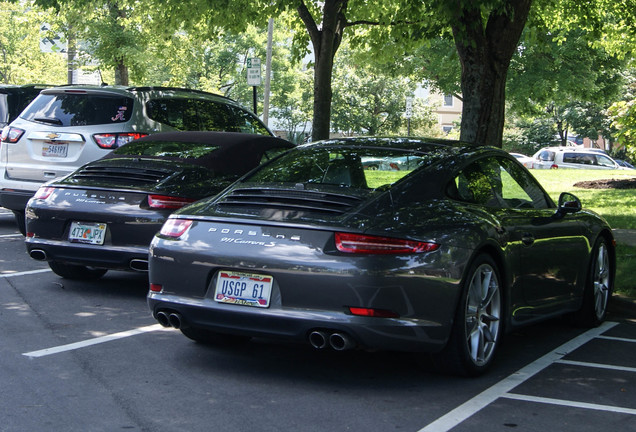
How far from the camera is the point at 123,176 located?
8109 mm

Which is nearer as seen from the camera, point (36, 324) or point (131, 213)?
point (36, 324)

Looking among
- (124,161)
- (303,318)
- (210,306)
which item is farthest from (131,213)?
(303,318)

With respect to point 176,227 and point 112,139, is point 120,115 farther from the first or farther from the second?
point 176,227

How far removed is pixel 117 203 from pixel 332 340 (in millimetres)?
3239

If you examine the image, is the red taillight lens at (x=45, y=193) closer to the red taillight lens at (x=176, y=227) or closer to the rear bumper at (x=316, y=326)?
the red taillight lens at (x=176, y=227)

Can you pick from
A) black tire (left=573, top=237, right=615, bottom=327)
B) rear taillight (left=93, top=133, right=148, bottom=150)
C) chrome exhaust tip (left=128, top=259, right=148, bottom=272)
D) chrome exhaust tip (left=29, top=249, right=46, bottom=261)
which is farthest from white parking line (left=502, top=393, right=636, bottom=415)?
rear taillight (left=93, top=133, right=148, bottom=150)

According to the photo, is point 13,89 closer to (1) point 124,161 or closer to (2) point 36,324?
(1) point 124,161

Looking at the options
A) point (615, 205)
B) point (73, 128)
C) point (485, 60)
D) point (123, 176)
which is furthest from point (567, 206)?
point (615, 205)

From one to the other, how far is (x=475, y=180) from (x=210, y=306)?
→ 204 cm

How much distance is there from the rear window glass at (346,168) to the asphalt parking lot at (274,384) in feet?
3.89

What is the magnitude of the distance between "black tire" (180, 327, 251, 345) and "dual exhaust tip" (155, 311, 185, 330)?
0.40 metres

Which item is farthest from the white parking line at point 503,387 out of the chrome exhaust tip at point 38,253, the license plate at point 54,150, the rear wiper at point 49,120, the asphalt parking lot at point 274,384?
the rear wiper at point 49,120

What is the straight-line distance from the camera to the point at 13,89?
48.1 ft

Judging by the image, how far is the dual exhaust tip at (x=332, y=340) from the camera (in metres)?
5.15
